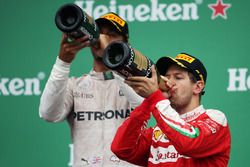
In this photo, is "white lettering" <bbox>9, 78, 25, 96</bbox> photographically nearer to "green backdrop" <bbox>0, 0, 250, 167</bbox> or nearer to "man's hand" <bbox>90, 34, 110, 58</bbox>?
"green backdrop" <bbox>0, 0, 250, 167</bbox>

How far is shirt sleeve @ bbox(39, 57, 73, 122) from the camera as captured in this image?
2.51 metres

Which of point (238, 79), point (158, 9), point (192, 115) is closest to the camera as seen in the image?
point (192, 115)

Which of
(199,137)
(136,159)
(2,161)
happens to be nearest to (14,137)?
(2,161)

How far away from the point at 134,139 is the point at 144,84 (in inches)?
14.0

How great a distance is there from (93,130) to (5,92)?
3.18ft

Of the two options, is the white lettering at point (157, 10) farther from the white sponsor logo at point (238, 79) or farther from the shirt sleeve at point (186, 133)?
the shirt sleeve at point (186, 133)

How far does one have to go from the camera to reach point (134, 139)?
2.42m

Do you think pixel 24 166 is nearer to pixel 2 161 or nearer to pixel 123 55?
pixel 2 161

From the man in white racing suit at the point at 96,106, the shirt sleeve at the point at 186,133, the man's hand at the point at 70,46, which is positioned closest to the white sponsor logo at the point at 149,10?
the man in white racing suit at the point at 96,106

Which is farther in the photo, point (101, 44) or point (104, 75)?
point (104, 75)

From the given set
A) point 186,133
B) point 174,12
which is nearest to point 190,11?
point 174,12

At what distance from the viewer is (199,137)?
7.13ft

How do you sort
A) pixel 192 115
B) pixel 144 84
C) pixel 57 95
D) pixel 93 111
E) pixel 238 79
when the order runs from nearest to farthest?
1. pixel 144 84
2. pixel 192 115
3. pixel 57 95
4. pixel 93 111
5. pixel 238 79

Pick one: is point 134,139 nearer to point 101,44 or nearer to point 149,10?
point 101,44
